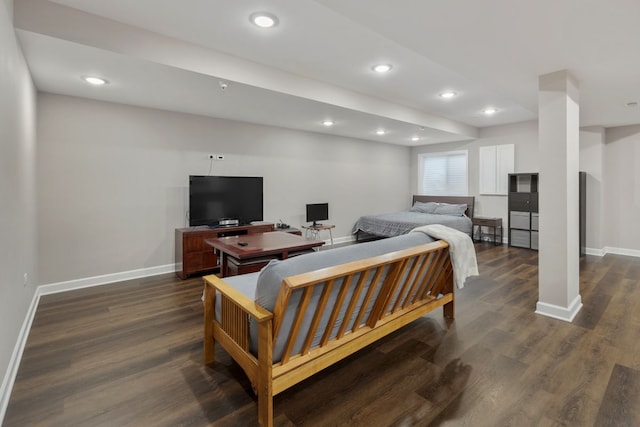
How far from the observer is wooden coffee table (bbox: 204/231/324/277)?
3387 millimetres

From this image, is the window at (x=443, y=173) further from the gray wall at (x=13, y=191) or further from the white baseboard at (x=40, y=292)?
the gray wall at (x=13, y=191)

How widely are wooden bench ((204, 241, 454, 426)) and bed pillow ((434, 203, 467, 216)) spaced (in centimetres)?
499

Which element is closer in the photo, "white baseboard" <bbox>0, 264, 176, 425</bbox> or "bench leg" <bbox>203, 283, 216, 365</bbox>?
"white baseboard" <bbox>0, 264, 176, 425</bbox>

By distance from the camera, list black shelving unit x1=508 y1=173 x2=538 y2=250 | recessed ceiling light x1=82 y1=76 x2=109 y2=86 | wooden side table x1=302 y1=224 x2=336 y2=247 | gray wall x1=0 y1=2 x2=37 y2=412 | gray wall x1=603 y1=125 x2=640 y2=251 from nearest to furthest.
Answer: gray wall x1=0 y1=2 x2=37 y2=412 < recessed ceiling light x1=82 y1=76 x2=109 y2=86 < gray wall x1=603 y1=125 x2=640 y2=251 < black shelving unit x1=508 y1=173 x2=538 y2=250 < wooden side table x1=302 y1=224 x2=336 y2=247

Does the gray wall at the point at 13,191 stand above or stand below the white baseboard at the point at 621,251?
above

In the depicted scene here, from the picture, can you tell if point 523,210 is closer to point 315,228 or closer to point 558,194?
point 558,194

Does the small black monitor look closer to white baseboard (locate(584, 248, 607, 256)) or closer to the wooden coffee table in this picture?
the wooden coffee table

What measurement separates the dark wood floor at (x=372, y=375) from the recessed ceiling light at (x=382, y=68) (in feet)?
8.77

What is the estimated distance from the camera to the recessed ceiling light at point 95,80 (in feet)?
10.7

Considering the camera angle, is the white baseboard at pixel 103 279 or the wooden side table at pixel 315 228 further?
the wooden side table at pixel 315 228

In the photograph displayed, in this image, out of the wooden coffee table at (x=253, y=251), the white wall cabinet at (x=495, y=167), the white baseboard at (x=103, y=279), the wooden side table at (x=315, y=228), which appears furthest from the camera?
the white wall cabinet at (x=495, y=167)

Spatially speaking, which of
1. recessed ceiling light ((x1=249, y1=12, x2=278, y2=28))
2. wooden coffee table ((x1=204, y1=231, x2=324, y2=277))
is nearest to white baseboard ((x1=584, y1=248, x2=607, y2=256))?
wooden coffee table ((x1=204, y1=231, x2=324, y2=277))

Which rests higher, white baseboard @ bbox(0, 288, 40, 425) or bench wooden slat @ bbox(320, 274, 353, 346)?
bench wooden slat @ bbox(320, 274, 353, 346)

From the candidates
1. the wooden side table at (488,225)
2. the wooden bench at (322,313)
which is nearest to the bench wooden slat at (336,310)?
the wooden bench at (322,313)
